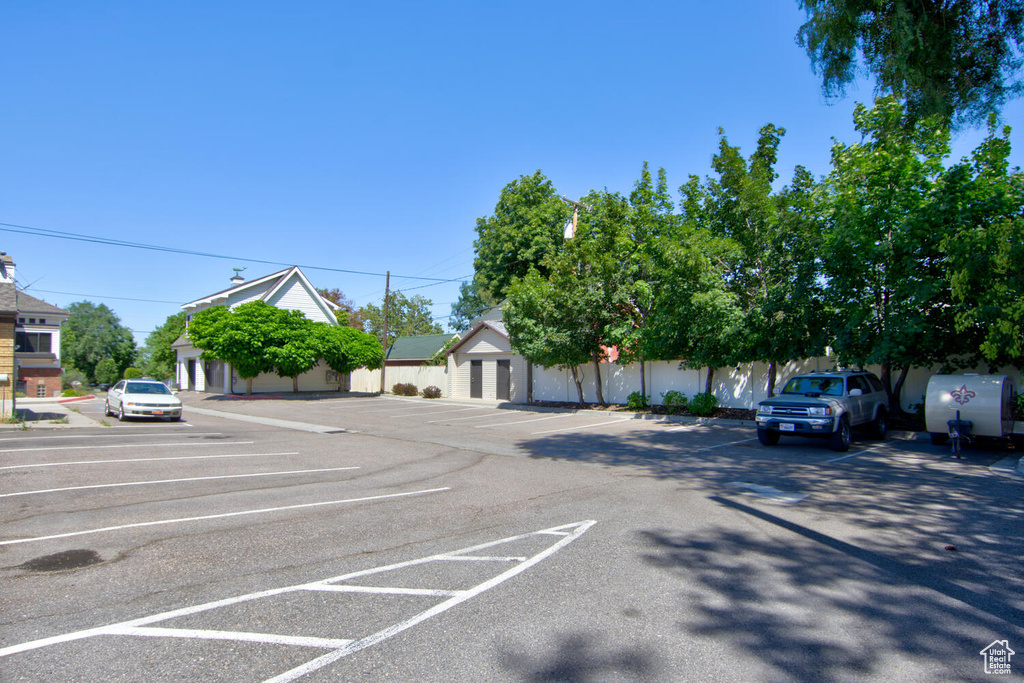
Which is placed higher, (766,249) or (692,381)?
(766,249)

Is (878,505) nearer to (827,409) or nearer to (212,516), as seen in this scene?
(827,409)

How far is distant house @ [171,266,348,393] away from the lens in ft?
129

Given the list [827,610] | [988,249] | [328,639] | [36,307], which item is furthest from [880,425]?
[36,307]

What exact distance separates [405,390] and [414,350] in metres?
5.93

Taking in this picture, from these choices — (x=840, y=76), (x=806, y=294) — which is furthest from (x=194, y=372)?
(x=840, y=76)

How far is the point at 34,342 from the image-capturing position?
42.1 metres

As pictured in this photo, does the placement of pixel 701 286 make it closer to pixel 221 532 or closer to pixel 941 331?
pixel 941 331

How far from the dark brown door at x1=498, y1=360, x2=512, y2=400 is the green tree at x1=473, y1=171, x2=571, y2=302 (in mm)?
6947

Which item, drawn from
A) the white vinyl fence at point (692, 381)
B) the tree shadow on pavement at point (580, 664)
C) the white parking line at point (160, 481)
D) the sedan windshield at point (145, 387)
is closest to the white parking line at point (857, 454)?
the white vinyl fence at point (692, 381)

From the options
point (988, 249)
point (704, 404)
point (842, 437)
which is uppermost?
point (988, 249)

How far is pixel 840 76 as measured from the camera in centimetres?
1106

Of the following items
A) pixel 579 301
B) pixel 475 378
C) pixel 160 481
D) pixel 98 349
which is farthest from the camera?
pixel 98 349

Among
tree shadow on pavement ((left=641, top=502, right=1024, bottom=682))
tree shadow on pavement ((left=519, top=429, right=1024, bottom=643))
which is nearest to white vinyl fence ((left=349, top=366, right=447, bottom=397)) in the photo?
tree shadow on pavement ((left=519, top=429, right=1024, bottom=643))

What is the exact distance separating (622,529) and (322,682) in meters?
4.02
